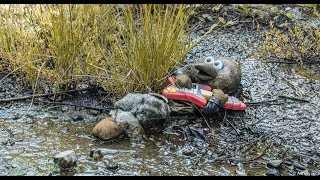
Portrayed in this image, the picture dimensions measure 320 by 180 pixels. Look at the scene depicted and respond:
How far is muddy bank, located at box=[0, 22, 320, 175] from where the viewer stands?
3271mm

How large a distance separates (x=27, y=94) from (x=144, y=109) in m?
1.31

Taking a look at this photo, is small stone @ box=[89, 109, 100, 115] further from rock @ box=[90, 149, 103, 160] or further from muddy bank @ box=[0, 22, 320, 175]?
rock @ box=[90, 149, 103, 160]

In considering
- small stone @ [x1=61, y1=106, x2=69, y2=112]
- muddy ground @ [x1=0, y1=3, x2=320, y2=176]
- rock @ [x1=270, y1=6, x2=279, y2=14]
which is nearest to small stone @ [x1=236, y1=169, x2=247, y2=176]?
muddy ground @ [x1=0, y1=3, x2=320, y2=176]

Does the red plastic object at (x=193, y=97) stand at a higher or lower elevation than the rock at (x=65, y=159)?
higher

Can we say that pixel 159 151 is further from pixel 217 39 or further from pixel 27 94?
pixel 217 39

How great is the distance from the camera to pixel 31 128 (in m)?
3.83

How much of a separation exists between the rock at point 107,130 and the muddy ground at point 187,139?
0.16ft

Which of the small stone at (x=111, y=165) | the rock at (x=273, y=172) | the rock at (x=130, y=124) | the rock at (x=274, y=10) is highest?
the rock at (x=274, y=10)

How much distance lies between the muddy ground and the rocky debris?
0.11 meters

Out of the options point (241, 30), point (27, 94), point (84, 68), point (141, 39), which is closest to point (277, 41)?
point (241, 30)

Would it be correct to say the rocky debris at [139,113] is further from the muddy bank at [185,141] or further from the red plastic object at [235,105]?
the red plastic object at [235,105]

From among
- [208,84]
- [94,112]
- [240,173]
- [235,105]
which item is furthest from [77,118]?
[240,173]

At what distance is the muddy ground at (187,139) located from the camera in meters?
3.27

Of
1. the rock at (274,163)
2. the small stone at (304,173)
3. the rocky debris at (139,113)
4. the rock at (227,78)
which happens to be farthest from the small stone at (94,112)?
the small stone at (304,173)
